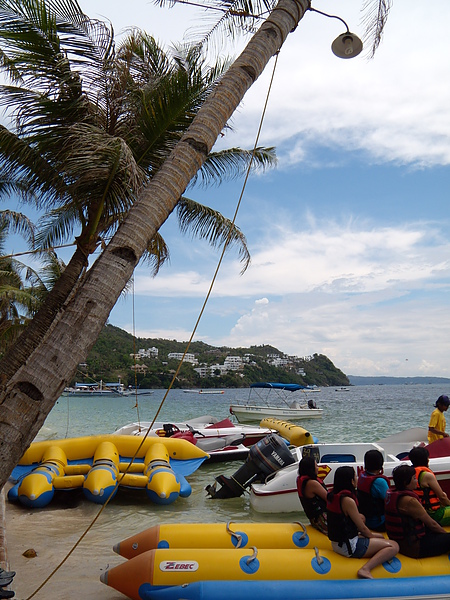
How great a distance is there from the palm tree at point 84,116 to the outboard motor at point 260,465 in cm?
393

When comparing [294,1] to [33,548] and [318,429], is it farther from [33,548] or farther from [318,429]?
[318,429]

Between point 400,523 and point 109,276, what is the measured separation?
131 inches

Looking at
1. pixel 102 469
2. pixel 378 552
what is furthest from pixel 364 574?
pixel 102 469

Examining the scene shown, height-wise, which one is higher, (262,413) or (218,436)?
(262,413)

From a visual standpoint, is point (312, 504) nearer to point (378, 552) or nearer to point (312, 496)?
point (312, 496)

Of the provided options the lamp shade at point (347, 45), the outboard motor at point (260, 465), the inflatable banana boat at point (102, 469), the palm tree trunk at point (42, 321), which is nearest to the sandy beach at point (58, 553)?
the inflatable banana boat at point (102, 469)

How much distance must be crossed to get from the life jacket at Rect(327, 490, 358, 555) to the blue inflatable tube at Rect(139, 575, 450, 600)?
340 mm

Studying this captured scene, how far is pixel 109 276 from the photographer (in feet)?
9.62

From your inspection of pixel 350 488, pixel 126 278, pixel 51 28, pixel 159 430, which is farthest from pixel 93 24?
pixel 159 430

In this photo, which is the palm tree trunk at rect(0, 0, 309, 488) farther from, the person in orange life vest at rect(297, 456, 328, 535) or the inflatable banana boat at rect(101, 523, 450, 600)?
the person in orange life vest at rect(297, 456, 328, 535)

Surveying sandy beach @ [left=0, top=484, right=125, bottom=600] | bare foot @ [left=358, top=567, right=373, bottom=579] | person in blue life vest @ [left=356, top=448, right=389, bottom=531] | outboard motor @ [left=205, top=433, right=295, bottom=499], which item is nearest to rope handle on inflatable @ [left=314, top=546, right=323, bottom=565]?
bare foot @ [left=358, top=567, right=373, bottom=579]

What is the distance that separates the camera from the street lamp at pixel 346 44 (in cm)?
470

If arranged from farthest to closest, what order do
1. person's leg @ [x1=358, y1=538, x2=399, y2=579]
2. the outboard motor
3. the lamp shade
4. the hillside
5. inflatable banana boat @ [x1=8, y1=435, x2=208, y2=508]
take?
the hillside < the outboard motor < inflatable banana boat @ [x1=8, y1=435, x2=208, y2=508] < the lamp shade < person's leg @ [x1=358, y1=538, x2=399, y2=579]

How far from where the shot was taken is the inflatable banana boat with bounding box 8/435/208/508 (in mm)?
7957
